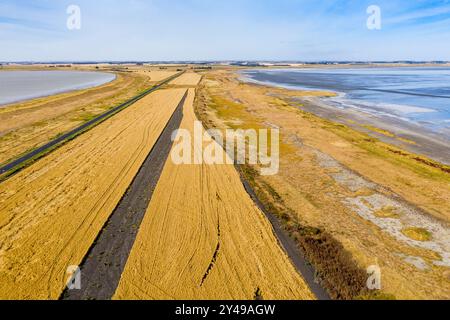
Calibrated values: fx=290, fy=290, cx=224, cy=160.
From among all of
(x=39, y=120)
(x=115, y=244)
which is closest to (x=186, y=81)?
(x=39, y=120)

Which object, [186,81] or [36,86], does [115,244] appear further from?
[36,86]

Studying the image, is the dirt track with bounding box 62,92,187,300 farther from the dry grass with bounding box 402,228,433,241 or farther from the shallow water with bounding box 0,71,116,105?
the shallow water with bounding box 0,71,116,105

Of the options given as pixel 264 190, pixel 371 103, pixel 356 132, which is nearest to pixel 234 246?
pixel 264 190

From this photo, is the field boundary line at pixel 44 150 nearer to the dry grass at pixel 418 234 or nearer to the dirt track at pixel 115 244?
the dirt track at pixel 115 244

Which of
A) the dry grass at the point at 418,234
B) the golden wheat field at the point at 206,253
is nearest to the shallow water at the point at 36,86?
Result: the golden wheat field at the point at 206,253
